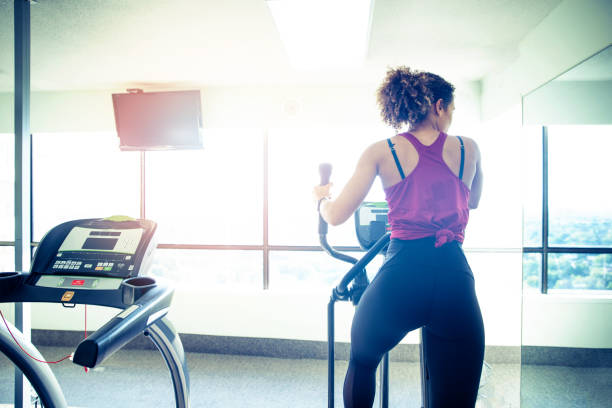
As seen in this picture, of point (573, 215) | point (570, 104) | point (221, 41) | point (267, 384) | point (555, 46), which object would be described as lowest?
point (267, 384)

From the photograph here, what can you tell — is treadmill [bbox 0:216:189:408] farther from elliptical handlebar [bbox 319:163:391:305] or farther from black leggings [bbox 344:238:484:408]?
black leggings [bbox 344:238:484:408]

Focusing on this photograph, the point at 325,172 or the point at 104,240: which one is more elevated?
the point at 325,172

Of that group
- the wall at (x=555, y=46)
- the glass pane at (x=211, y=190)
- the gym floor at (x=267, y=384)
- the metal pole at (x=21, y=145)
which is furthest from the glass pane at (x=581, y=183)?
the metal pole at (x=21, y=145)

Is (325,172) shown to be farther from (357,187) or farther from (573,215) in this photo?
(573,215)

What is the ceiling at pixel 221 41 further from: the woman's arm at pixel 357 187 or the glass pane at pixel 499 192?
the woman's arm at pixel 357 187

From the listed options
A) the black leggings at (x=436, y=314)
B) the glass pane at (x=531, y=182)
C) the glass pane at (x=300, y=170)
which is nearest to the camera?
the black leggings at (x=436, y=314)

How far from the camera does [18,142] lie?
5.88 ft

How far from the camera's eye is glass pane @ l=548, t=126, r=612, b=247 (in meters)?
2.01

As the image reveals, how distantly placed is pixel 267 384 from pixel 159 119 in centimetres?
243

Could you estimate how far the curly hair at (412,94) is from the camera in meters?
1.19

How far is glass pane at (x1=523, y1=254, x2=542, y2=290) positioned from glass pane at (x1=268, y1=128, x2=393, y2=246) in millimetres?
1308

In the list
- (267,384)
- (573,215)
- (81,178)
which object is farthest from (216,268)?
(573,215)

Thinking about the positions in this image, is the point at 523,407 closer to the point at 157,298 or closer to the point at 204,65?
the point at 157,298

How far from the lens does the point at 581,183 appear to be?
87.1 inches
